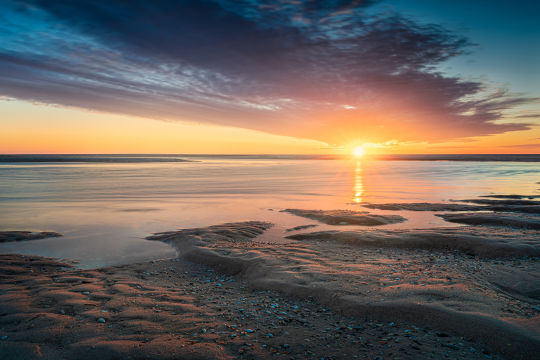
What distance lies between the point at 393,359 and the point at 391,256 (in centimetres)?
538

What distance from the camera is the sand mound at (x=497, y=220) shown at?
42.9 feet

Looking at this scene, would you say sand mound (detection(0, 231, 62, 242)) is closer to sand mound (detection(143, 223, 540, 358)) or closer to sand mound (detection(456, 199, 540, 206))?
sand mound (detection(143, 223, 540, 358))

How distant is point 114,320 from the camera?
5.28 metres

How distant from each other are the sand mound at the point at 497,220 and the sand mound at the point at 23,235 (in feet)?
58.1

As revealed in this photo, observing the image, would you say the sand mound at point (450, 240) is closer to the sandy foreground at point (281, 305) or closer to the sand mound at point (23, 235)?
the sandy foreground at point (281, 305)

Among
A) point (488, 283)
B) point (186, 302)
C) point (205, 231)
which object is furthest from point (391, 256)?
point (205, 231)

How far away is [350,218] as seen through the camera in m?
14.7

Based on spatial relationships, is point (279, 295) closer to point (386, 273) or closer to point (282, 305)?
point (282, 305)

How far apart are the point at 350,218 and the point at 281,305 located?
942 cm

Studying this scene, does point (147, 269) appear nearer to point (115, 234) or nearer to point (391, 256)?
point (115, 234)

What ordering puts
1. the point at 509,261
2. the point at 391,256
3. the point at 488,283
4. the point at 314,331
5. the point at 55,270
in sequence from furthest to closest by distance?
the point at 391,256
the point at 509,261
the point at 55,270
the point at 488,283
the point at 314,331

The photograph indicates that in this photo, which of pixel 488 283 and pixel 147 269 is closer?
pixel 488 283

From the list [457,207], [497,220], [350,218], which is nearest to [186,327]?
[350,218]

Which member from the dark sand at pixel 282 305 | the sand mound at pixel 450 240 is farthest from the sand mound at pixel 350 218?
the dark sand at pixel 282 305
